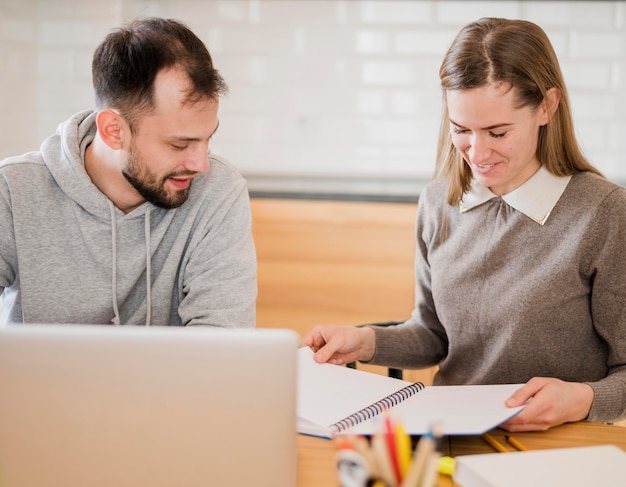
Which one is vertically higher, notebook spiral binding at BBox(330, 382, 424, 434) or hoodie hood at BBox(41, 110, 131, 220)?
hoodie hood at BBox(41, 110, 131, 220)

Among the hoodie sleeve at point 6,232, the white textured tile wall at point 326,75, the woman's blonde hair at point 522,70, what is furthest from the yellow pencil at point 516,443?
the white textured tile wall at point 326,75

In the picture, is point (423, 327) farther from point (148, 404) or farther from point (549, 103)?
point (148, 404)

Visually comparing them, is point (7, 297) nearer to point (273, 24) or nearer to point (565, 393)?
point (565, 393)

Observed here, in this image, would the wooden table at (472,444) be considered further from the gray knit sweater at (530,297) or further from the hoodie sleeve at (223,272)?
the hoodie sleeve at (223,272)

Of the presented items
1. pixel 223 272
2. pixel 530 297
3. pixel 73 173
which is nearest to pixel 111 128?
pixel 73 173

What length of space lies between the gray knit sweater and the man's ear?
2.06 ft

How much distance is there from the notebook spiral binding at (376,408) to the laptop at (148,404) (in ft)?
0.89

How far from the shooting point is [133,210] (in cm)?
151

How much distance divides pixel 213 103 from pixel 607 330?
2.74 ft

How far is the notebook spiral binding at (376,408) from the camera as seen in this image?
1.06m

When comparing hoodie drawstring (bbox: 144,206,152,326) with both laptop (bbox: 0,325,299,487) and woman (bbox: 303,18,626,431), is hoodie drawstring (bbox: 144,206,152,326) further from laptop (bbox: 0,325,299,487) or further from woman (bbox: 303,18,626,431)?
laptop (bbox: 0,325,299,487)

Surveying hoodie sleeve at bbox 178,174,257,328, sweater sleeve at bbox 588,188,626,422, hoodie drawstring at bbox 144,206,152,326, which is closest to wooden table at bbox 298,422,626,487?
sweater sleeve at bbox 588,188,626,422

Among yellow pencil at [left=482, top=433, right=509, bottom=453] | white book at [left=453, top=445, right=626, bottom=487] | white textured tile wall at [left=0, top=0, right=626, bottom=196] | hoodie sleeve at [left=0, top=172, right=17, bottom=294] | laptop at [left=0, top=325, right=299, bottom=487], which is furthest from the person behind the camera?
white textured tile wall at [left=0, top=0, right=626, bottom=196]

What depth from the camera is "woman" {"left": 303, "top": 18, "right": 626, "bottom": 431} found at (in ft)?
4.40
